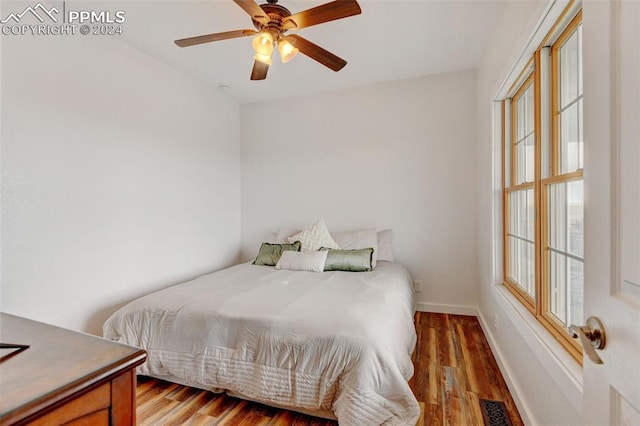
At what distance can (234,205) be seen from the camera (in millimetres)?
4094

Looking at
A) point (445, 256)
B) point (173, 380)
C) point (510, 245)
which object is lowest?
point (173, 380)

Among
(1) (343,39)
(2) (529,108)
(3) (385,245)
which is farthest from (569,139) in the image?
(3) (385,245)

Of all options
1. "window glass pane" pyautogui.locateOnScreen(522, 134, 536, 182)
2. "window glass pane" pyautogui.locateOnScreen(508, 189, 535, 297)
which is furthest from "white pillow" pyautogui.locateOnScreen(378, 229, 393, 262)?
Answer: "window glass pane" pyautogui.locateOnScreen(522, 134, 536, 182)

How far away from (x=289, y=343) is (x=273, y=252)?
1747 millimetres

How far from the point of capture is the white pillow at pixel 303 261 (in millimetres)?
2996

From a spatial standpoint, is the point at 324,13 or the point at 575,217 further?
the point at 324,13

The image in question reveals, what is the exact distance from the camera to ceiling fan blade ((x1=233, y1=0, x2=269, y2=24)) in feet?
5.28

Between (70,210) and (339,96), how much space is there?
289 cm

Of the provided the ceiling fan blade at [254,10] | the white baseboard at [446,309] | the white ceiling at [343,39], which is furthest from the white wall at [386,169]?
the ceiling fan blade at [254,10]

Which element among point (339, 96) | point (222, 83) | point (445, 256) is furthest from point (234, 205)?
point (445, 256)

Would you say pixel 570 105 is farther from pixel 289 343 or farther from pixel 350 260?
pixel 350 260

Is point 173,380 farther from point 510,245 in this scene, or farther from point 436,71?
point 436,71

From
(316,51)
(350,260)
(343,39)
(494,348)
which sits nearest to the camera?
(316,51)

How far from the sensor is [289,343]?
1.66 metres
